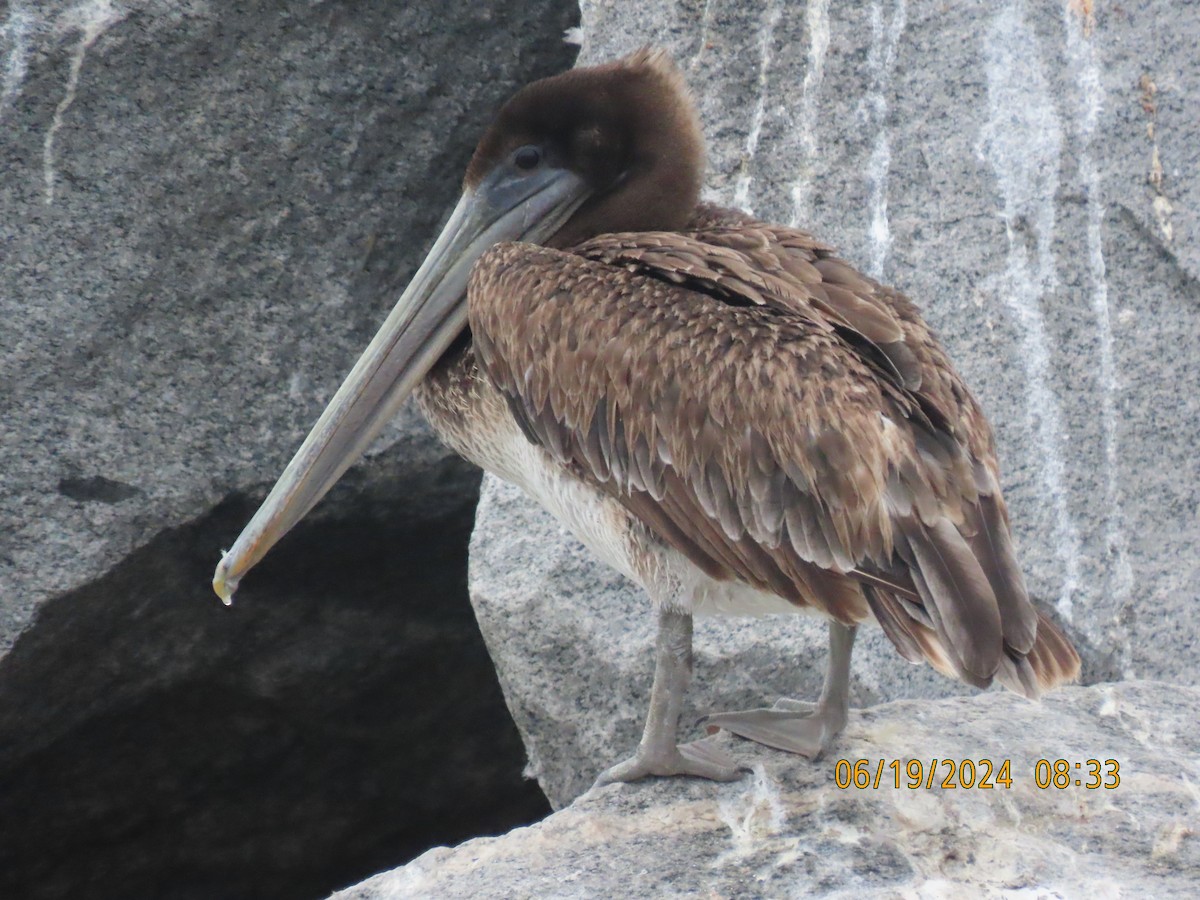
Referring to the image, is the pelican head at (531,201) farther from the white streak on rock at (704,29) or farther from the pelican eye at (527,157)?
the white streak on rock at (704,29)

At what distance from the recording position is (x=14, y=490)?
15.1 ft

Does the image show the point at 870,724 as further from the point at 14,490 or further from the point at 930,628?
the point at 14,490

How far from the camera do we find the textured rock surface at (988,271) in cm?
421

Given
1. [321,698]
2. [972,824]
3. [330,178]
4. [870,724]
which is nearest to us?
[972,824]

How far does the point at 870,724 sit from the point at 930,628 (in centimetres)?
72

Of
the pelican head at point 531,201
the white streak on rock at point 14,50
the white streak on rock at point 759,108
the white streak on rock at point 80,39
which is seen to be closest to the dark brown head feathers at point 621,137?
the pelican head at point 531,201

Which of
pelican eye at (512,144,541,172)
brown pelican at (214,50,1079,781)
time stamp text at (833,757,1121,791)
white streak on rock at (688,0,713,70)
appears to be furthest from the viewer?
white streak on rock at (688,0,713,70)

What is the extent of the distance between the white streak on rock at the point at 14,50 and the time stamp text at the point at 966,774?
3229 mm

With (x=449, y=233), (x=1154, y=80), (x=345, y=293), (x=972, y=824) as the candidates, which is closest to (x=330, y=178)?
(x=345, y=293)

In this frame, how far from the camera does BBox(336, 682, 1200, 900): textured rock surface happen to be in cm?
293

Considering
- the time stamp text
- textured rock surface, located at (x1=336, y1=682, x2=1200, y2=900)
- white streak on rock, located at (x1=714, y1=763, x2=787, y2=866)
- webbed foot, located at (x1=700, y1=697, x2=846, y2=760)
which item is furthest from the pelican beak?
the time stamp text

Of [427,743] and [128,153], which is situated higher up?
[128,153]

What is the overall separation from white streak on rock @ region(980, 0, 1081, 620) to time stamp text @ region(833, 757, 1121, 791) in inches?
45.3

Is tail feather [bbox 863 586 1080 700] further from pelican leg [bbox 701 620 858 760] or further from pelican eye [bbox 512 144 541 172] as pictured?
pelican eye [bbox 512 144 541 172]
